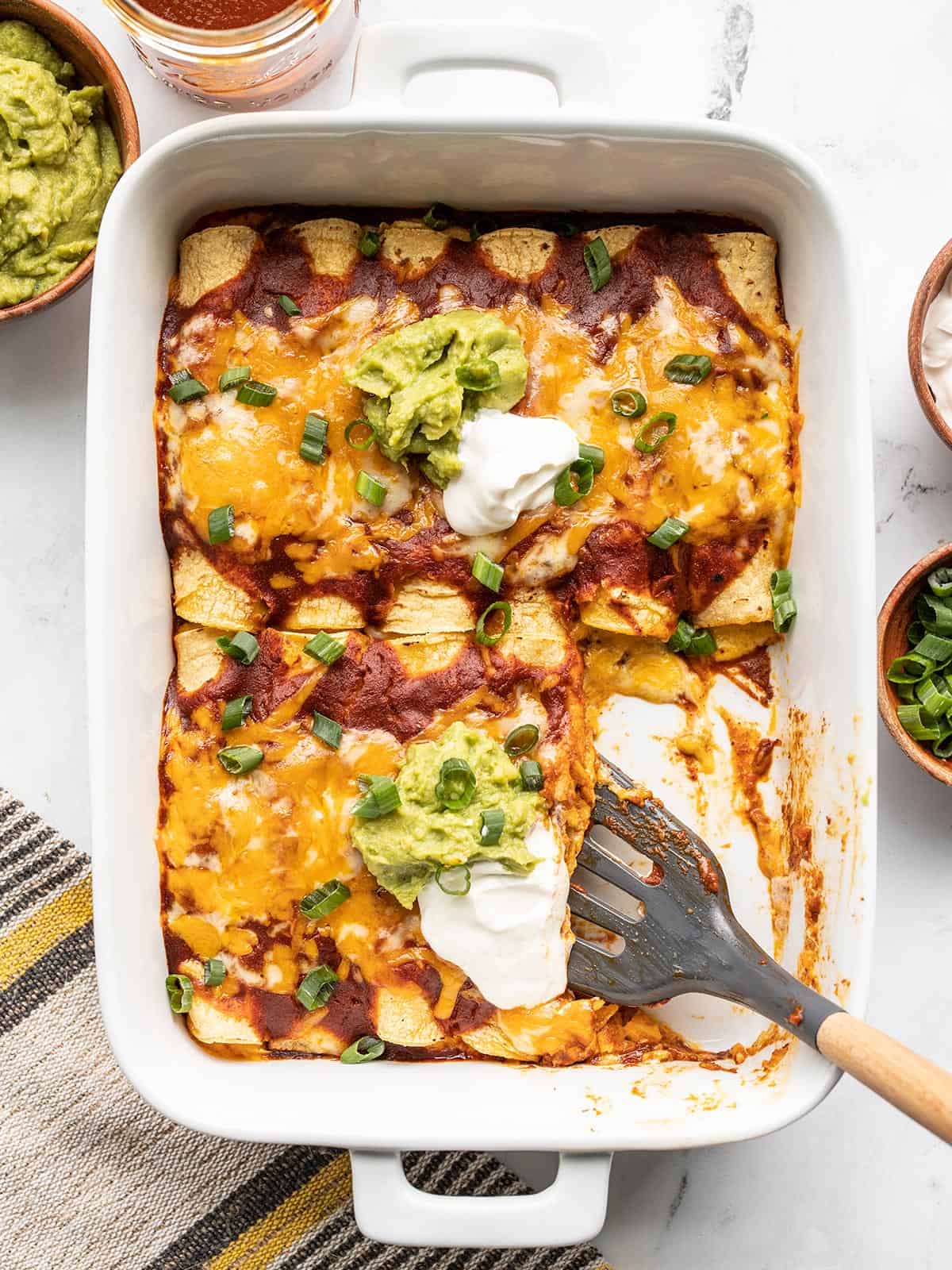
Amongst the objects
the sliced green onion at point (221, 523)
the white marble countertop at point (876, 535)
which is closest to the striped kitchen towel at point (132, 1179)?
the white marble countertop at point (876, 535)

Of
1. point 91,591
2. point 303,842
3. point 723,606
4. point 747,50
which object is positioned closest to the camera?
point 91,591

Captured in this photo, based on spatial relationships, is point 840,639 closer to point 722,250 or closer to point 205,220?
point 722,250

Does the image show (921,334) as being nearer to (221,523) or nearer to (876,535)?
(876,535)

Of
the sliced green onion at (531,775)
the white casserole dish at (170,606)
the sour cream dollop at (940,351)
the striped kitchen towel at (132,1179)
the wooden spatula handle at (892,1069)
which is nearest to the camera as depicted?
the wooden spatula handle at (892,1069)

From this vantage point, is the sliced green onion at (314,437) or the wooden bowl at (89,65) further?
the wooden bowl at (89,65)

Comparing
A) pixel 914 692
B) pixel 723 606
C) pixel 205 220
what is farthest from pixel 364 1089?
pixel 205 220

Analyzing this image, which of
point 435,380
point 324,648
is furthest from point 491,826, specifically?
point 435,380

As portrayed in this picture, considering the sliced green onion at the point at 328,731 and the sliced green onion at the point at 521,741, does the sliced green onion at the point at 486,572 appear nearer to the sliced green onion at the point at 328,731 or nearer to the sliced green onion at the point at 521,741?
the sliced green onion at the point at 521,741
